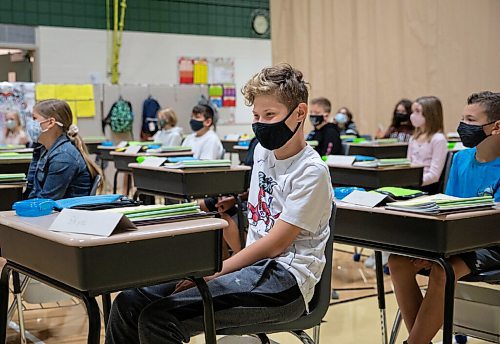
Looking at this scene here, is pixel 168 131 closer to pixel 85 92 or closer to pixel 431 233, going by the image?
pixel 85 92

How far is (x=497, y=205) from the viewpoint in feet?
8.36

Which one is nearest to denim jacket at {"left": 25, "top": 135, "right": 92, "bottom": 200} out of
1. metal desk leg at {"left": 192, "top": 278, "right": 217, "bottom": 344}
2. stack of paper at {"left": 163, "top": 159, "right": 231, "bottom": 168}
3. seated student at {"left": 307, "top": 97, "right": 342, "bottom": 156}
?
stack of paper at {"left": 163, "top": 159, "right": 231, "bottom": 168}

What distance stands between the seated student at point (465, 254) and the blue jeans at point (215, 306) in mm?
664

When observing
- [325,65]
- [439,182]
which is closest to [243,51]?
[325,65]

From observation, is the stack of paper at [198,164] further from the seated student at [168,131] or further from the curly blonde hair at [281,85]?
the seated student at [168,131]

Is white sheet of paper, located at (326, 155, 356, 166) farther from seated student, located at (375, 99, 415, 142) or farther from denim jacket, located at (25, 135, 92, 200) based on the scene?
seated student, located at (375, 99, 415, 142)

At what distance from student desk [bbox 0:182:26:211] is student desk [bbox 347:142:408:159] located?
122 inches

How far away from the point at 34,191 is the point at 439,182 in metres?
2.64

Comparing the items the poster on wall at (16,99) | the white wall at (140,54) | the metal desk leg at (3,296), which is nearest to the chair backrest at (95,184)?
the metal desk leg at (3,296)

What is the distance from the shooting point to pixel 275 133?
Answer: 2303mm

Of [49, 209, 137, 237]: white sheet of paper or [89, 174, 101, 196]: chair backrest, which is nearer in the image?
[49, 209, 137, 237]: white sheet of paper

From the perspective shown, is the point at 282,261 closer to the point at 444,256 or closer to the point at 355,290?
the point at 444,256

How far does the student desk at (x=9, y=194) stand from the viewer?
11.1 ft

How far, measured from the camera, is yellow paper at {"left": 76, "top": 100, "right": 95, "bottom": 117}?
418 inches
